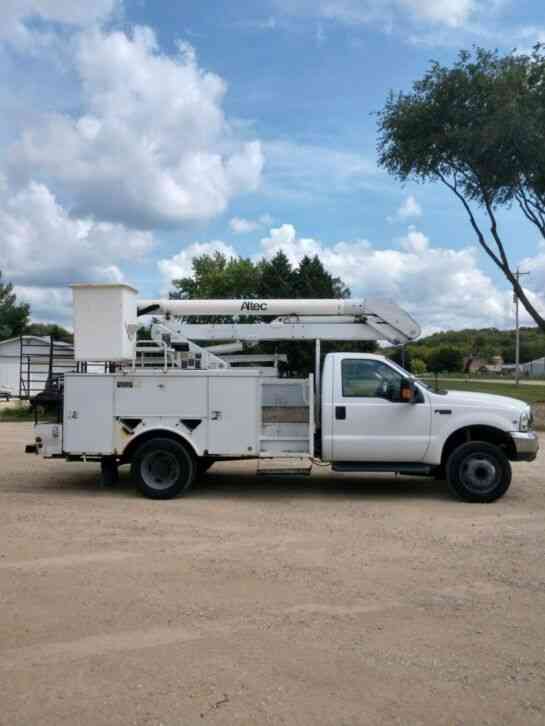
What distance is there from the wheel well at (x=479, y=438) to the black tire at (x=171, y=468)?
345cm

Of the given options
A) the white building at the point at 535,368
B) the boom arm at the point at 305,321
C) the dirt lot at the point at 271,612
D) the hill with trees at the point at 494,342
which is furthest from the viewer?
Answer: the hill with trees at the point at 494,342

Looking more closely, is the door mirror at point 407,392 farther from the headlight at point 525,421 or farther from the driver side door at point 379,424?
the headlight at point 525,421

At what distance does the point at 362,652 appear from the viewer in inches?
190

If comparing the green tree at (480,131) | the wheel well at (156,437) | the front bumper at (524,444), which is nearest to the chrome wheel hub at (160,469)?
the wheel well at (156,437)

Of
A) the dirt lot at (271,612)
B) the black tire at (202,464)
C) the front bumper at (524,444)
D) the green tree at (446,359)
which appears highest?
the green tree at (446,359)

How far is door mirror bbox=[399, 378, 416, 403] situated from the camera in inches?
400

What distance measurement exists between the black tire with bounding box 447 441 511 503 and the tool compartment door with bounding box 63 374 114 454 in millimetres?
4631

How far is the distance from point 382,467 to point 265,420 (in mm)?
1700

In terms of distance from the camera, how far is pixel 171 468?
10352 millimetres

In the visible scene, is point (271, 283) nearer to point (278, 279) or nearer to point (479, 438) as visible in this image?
point (278, 279)

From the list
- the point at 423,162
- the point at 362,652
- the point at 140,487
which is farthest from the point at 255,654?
the point at 423,162

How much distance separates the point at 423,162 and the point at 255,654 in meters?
22.1

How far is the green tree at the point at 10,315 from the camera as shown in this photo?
59.2 meters

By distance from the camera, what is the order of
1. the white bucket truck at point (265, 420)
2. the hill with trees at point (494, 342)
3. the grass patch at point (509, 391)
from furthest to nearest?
1. the hill with trees at point (494, 342)
2. the grass patch at point (509, 391)
3. the white bucket truck at point (265, 420)
